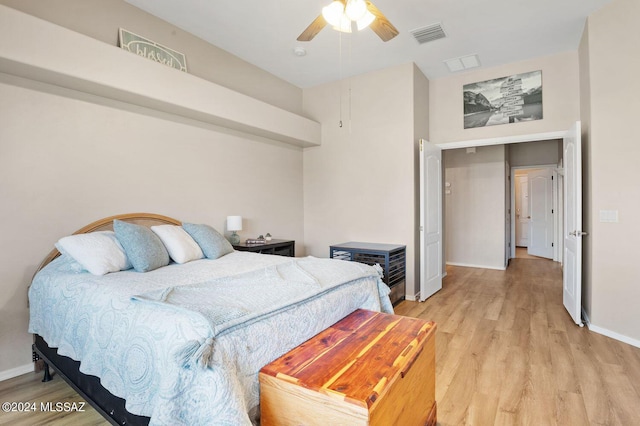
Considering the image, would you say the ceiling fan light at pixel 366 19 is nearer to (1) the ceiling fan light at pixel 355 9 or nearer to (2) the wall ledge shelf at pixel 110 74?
(1) the ceiling fan light at pixel 355 9

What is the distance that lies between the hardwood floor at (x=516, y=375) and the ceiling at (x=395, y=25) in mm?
3027

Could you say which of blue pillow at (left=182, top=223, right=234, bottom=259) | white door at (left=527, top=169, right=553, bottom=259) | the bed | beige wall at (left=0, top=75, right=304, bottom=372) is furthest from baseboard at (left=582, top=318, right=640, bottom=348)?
white door at (left=527, top=169, right=553, bottom=259)

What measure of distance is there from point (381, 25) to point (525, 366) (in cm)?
272

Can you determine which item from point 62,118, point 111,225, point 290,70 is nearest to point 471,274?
point 290,70

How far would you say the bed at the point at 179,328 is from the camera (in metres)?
1.21

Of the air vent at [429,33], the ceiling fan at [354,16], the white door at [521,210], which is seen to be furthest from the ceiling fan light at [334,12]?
the white door at [521,210]

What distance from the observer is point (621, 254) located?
298 cm

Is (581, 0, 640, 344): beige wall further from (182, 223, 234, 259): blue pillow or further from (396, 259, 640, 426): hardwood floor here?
(182, 223, 234, 259): blue pillow

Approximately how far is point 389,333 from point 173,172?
2688mm

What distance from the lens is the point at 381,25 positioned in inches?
91.4

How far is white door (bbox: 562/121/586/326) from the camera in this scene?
322 centimetres

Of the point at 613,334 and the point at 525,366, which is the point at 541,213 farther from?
the point at 525,366

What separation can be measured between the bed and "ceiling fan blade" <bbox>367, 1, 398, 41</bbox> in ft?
5.63

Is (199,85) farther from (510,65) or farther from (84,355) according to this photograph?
(510,65)
